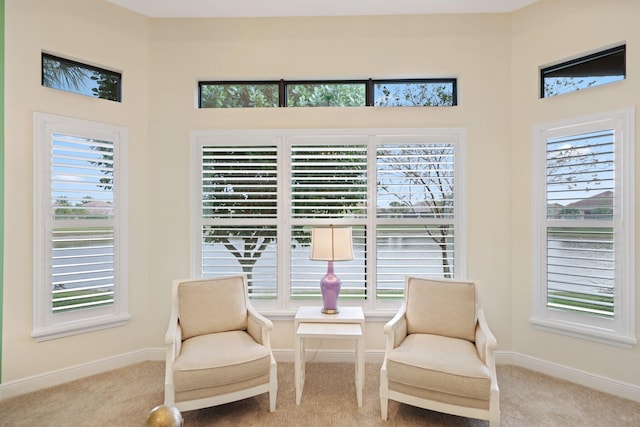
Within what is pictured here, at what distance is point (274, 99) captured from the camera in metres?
3.64

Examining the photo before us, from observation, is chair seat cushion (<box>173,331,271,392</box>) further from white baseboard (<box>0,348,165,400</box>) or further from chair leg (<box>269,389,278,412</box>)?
white baseboard (<box>0,348,165,400</box>)

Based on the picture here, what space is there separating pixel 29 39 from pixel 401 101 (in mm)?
3223

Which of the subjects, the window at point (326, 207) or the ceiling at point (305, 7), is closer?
the ceiling at point (305, 7)

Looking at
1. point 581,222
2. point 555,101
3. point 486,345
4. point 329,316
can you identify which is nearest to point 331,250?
point 329,316

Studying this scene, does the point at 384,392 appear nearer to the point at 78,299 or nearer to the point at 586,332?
the point at 586,332

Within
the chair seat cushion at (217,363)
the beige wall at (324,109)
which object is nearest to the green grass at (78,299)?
the beige wall at (324,109)

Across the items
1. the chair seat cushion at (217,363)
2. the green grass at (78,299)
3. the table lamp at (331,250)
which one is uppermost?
the table lamp at (331,250)

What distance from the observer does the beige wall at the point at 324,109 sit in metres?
3.34

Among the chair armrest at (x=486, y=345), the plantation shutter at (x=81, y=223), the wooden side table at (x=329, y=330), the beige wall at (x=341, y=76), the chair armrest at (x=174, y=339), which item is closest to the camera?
the chair armrest at (x=486, y=345)

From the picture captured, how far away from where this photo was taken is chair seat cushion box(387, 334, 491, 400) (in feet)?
7.44

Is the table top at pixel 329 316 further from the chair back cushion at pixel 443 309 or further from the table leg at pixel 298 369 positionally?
the chair back cushion at pixel 443 309

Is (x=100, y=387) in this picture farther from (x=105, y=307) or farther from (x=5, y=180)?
(x=5, y=180)

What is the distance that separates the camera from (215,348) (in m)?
2.61

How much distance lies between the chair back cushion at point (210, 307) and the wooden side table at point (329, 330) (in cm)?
53
